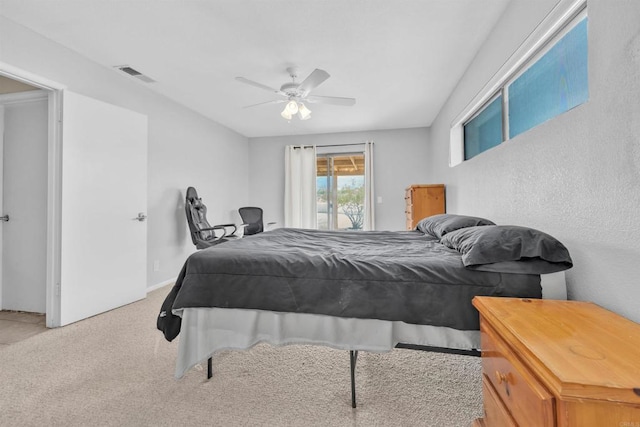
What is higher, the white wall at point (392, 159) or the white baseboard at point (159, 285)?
the white wall at point (392, 159)

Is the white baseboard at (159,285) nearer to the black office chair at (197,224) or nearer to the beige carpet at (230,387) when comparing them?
the black office chair at (197,224)

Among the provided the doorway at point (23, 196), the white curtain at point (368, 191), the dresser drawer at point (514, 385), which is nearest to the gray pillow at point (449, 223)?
the dresser drawer at point (514, 385)

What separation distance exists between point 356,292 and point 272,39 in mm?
2276

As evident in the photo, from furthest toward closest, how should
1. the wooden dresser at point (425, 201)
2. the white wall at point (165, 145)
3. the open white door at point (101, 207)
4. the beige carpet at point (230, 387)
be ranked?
the wooden dresser at point (425, 201) < the open white door at point (101, 207) < the white wall at point (165, 145) < the beige carpet at point (230, 387)

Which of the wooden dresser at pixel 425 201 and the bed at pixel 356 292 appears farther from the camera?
the wooden dresser at pixel 425 201

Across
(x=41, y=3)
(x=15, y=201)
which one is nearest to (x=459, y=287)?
(x=41, y=3)

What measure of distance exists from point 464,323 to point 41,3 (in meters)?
3.40

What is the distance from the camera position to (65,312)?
99.8 inches

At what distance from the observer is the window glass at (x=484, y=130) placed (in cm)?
263

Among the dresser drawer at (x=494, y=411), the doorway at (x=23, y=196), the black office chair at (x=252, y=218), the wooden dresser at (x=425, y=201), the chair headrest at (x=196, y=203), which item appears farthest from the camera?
the black office chair at (x=252, y=218)

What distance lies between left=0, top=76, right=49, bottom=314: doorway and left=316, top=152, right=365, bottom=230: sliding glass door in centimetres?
419

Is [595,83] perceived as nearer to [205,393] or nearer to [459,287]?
[459,287]

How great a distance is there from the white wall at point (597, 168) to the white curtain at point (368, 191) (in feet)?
11.7

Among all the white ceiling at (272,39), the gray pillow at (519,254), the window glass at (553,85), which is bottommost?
the gray pillow at (519,254)
